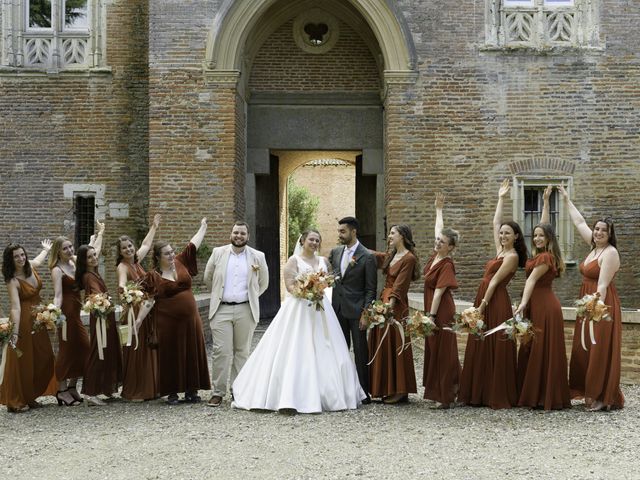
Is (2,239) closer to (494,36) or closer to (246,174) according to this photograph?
(246,174)

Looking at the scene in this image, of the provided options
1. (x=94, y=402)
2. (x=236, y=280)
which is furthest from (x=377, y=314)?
(x=94, y=402)

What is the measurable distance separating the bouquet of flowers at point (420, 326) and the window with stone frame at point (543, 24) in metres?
8.49

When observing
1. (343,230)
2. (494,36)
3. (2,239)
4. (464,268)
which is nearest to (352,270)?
(343,230)

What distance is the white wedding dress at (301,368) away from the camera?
27.0 feet

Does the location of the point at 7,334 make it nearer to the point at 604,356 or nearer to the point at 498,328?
the point at 498,328

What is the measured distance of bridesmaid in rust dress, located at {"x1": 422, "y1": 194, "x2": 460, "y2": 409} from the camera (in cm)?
848

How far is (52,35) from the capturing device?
643 inches

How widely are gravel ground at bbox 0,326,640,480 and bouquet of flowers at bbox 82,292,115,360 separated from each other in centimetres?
68

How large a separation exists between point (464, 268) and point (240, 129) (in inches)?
192

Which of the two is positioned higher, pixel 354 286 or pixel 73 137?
pixel 73 137

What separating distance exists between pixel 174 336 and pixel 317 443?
2.46m

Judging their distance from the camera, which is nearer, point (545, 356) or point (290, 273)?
point (545, 356)

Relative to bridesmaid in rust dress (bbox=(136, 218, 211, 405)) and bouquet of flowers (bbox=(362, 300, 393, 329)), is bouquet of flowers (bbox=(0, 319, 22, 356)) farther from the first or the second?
bouquet of flowers (bbox=(362, 300, 393, 329))

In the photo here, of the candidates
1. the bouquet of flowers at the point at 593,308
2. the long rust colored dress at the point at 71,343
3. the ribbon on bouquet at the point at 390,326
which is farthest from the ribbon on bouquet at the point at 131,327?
the bouquet of flowers at the point at 593,308
